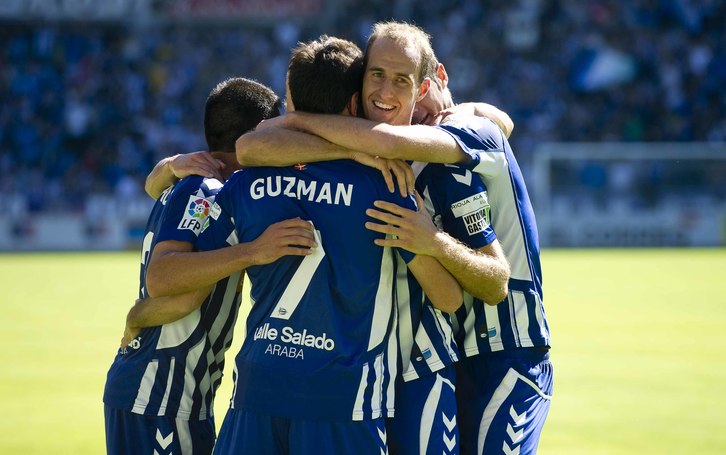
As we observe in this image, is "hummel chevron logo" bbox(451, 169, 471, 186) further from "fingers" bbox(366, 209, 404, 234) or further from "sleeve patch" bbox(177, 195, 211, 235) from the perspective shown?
"sleeve patch" bbox(177, 195, 211, 235)

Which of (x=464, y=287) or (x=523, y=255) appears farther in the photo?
(x=523, y=255)

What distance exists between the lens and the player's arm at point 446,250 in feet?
11.3

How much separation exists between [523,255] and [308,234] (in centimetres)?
100

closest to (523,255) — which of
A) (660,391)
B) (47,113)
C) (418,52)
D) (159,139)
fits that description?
(418,52)

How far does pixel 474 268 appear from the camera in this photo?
3543 millimetres

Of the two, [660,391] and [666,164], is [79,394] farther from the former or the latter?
[666,164]

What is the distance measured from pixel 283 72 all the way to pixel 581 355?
20.7m

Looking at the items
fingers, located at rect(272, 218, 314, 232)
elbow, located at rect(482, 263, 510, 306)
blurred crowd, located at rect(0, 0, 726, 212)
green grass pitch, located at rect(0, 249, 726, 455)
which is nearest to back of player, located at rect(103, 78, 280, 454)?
fingers, located at rect(272, 218, 314, 232)

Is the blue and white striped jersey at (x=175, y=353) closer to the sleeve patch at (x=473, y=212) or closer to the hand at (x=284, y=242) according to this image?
the hand at (x=284, y=242)

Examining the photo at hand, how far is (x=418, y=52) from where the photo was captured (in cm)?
376

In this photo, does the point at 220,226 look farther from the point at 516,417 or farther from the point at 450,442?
the point at 516,417

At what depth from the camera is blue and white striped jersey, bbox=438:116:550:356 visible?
387 centimetres

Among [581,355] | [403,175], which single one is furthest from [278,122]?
[581,355]

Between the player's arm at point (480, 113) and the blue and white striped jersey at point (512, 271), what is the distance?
0.34ft
